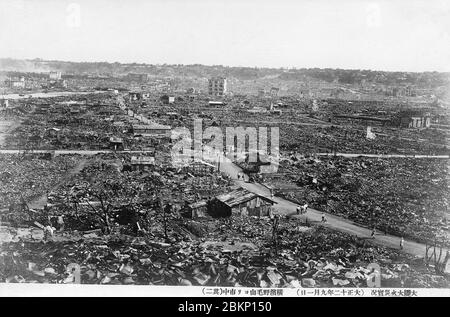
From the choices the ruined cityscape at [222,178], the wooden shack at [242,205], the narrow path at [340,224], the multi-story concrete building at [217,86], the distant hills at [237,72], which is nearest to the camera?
the ruined cityscape at [222,178]

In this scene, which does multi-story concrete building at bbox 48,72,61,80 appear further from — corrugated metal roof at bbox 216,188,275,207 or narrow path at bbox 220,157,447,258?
corrugated metal roof at bbox 216,188,275,207

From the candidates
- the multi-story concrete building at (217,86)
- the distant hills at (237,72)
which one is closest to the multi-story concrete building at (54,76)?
the distant hills at (237,72)

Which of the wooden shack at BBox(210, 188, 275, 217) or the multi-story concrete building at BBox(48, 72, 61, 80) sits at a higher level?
the multi-story concrete building at BBox(48, 72, 61, 80)

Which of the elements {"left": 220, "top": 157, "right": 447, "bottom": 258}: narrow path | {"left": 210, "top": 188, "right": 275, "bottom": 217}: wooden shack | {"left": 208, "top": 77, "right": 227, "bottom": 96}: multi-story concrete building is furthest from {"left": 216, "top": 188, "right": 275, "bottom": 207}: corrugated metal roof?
{"left": 208, "top": 77, "right": 227, "bottom": 96}: multi-story concrete building

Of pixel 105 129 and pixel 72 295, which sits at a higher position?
pixel 105 129

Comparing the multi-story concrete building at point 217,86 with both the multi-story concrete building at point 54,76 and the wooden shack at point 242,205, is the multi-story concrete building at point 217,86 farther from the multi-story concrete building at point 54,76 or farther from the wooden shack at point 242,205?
→ the wooden shack at point 242,205

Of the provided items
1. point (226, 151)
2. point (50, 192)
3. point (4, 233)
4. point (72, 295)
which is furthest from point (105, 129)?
point (72, 295)
